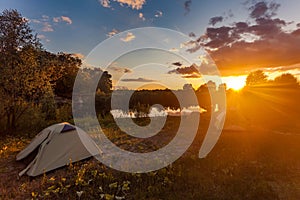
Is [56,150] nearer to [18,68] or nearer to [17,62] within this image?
[18,68]

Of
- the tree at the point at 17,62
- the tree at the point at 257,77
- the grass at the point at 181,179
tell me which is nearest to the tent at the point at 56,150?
the grass at the point at 181,179

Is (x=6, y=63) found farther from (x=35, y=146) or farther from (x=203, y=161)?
(x=203, y=161)

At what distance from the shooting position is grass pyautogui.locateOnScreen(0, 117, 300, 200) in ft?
21.0

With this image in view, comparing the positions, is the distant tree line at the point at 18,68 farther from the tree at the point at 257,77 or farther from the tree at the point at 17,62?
the tree at the point at 257,77

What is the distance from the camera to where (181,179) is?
291 inches

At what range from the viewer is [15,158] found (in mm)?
9523

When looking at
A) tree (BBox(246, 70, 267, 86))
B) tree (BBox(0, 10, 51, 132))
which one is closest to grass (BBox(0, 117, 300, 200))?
tree (BBox(0, 10, 51, 132))

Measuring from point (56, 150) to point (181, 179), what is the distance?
491 cm

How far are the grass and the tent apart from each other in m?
0.30

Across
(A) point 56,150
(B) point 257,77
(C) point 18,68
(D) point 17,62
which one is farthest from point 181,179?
(B) point 257,77

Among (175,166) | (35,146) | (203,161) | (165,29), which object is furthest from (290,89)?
(35,146)

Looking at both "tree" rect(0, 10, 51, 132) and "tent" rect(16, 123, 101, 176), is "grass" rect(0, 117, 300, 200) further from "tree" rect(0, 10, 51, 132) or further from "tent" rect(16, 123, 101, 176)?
"tree" rect(0, 10, 51, 132)

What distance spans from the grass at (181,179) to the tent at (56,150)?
0.30 m

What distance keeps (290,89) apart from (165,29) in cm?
1323
